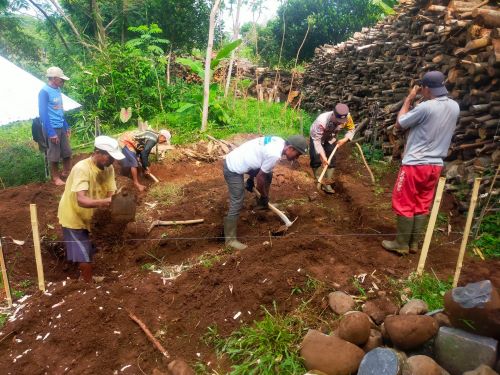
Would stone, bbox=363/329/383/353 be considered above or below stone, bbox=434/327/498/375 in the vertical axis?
below

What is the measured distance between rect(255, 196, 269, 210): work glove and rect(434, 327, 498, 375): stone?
289 cm

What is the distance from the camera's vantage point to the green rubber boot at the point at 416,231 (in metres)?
4.09

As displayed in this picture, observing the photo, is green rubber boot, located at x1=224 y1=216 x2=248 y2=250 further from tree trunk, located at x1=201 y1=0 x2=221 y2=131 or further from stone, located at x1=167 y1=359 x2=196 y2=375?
tree trunk, located at x1=201 y1=0 x2=221 y2=131

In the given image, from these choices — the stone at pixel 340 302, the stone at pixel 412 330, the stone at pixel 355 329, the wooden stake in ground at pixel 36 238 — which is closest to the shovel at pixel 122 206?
the wooden stake in ground at pixel 36 238

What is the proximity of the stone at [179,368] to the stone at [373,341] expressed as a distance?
1330 mm

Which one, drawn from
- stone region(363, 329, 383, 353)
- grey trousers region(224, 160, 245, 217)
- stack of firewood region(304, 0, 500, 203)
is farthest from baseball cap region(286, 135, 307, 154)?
stack of firewood region(304, 0, 500, 203)

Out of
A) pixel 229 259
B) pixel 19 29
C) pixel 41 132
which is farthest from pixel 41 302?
pixel 19 29

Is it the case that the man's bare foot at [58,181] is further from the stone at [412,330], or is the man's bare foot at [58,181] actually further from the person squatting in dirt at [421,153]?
the stone at [412,330]

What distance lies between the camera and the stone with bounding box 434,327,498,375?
2.36 metres

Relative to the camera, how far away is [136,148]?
6598 millimetres

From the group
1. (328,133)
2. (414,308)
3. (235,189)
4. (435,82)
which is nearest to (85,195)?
(235,189)

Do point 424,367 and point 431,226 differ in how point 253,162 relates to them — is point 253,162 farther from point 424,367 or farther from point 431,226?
point 424,367

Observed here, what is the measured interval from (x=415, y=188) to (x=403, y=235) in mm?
534

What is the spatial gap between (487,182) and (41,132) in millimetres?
7187
